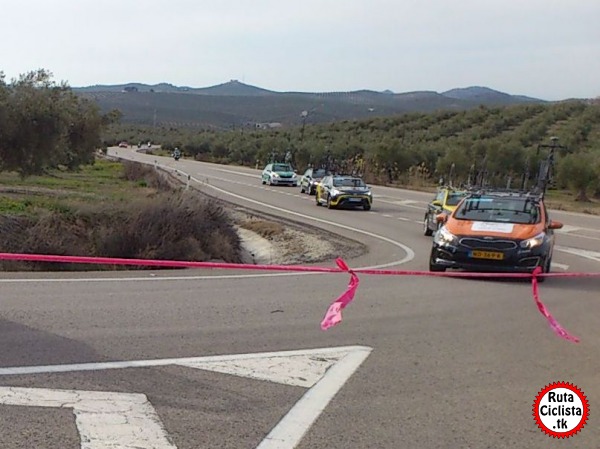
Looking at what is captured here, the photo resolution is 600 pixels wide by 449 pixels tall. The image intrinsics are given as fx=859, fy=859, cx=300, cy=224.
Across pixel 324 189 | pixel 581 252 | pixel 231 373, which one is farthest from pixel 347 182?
pixel 231 373

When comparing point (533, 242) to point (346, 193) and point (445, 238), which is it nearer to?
point (445, 238)

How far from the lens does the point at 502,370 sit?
7527mm

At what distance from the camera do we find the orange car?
1347 cm

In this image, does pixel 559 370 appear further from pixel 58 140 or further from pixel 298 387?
pixel 58 140

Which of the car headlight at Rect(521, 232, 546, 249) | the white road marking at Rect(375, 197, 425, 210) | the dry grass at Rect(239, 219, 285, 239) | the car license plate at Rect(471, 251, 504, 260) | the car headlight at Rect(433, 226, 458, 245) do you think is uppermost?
the car headlight at Rect(521, 232, 546, 249)

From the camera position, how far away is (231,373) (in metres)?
6.89

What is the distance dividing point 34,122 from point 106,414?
1084 inches

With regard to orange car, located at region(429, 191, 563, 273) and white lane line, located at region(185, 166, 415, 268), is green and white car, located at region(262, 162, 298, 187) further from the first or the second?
orange car, located at region(429, 191, 563, 273)

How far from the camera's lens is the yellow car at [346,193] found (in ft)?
114

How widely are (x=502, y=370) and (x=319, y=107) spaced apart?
133023 millimetres

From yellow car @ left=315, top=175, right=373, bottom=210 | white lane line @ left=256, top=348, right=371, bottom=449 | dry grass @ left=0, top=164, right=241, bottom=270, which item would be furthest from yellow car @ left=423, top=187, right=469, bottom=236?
white lane line @ left=256, top=348, right=371, bottom=449

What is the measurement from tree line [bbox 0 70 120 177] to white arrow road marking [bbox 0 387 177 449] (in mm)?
26342

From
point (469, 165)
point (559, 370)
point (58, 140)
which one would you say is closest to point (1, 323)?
point (559, 370)

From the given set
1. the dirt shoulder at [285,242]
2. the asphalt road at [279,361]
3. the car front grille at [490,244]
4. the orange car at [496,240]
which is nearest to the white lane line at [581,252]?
the dirt shoulder at [285,242]
